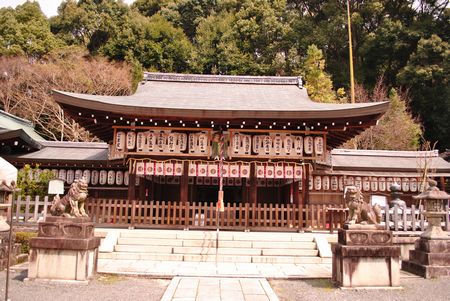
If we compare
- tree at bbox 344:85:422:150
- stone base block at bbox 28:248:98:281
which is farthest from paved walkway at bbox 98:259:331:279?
tree at bbox 344:85:422:150

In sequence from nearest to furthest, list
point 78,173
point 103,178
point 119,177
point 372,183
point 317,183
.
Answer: point 119,177, point 103,178, point 78,173, point 317,183, point 372,183

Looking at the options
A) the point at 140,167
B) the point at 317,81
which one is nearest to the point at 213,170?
the point at 140,167

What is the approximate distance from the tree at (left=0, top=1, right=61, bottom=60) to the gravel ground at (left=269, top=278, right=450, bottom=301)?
125 feet

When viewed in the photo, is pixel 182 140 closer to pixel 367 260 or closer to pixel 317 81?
pixel 367 260

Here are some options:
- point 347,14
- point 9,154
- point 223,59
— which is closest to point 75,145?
point 9,154

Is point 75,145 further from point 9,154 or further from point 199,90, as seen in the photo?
point 199,90

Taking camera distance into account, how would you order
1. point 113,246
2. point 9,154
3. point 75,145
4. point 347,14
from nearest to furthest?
point 113,246 → point 9,154 → point 75,145 → point 347,14

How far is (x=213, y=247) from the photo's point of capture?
11.3m

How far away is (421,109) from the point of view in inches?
1396

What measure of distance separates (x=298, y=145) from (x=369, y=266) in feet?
23.5

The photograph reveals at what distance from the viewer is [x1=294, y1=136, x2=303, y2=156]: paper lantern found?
14.3 m

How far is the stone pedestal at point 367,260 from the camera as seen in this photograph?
7.66m

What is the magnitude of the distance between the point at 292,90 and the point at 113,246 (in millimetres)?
12352

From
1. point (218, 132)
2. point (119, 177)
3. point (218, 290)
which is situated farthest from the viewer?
point (119, 177)
